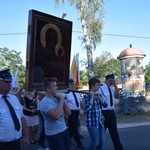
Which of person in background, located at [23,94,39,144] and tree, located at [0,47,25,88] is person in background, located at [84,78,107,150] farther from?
tree, located at [0,47,25,88]

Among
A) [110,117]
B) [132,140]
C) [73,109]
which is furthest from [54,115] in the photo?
[132,140]

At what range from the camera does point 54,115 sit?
12.7 ft

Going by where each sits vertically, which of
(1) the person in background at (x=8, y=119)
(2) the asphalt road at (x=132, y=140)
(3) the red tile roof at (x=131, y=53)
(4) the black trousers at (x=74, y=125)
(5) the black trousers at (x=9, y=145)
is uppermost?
(3) the red tile roof at (x=131, y=53)

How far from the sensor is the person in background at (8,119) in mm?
3566

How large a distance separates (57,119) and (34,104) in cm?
425

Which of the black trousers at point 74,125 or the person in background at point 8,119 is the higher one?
the person in background at point 8,119

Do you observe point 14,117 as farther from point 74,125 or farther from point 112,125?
point 74,125

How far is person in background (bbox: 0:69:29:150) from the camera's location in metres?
3.57

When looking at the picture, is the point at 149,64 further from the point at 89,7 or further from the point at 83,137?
the point at 83,137

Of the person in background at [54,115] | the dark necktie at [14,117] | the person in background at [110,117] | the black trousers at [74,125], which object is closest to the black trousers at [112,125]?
the person in background at [110,117]

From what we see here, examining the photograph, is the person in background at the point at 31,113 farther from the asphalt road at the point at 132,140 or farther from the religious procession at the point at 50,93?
the religious procession at the point at 50,93

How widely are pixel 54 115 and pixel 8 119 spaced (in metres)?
0.66

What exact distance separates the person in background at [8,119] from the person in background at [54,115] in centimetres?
43

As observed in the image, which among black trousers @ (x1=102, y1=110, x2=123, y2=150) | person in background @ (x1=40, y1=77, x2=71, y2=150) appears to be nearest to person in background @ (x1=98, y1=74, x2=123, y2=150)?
black trousers @ (x1=102, y1=110, x2=123, y2=150)
